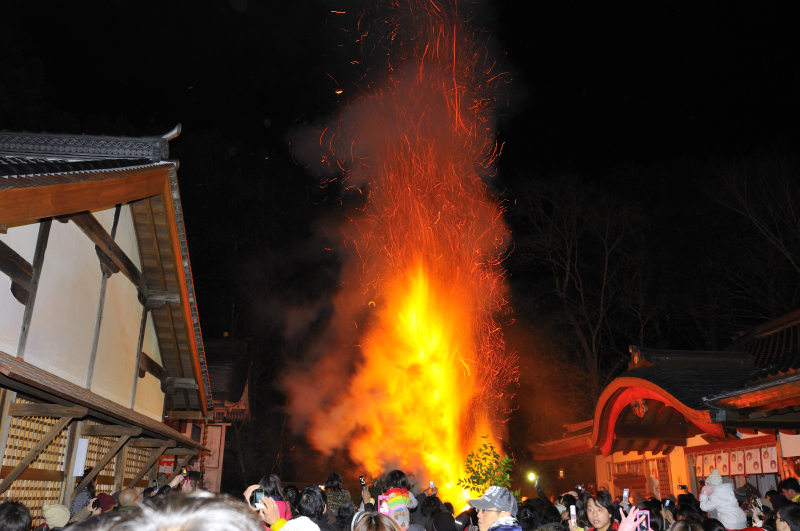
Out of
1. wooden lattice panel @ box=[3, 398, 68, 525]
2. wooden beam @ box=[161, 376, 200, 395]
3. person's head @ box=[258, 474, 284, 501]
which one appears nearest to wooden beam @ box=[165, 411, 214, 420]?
wooden beam @ box=[161, 376, 200, 395]

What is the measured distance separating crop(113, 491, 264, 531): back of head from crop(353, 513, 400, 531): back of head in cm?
233

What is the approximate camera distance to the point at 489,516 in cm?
411

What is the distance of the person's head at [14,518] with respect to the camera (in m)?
4.14

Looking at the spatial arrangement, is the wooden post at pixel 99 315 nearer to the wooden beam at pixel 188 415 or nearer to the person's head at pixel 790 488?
the wooden beam at pixel 188 415

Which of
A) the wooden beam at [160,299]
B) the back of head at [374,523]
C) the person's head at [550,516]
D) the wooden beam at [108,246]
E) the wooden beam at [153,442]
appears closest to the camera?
the back of head at [374,523]

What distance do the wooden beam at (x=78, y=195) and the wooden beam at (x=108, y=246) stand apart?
64 cm

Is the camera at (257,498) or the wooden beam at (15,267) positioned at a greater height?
the wooden beam at (15,267)

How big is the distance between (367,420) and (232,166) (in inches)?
559

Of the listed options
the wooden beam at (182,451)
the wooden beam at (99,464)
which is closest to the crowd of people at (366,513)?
the wooden beam at (99,464)

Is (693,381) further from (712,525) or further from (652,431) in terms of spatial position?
(712,525)

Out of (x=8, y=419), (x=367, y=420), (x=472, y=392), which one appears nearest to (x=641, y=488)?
(x=472, y=392)

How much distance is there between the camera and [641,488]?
14930mm

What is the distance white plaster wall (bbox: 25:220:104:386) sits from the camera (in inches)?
284

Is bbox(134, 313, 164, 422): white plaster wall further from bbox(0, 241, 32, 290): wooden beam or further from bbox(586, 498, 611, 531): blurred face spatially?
bbox(586, 498, 611, 531): blurred face
